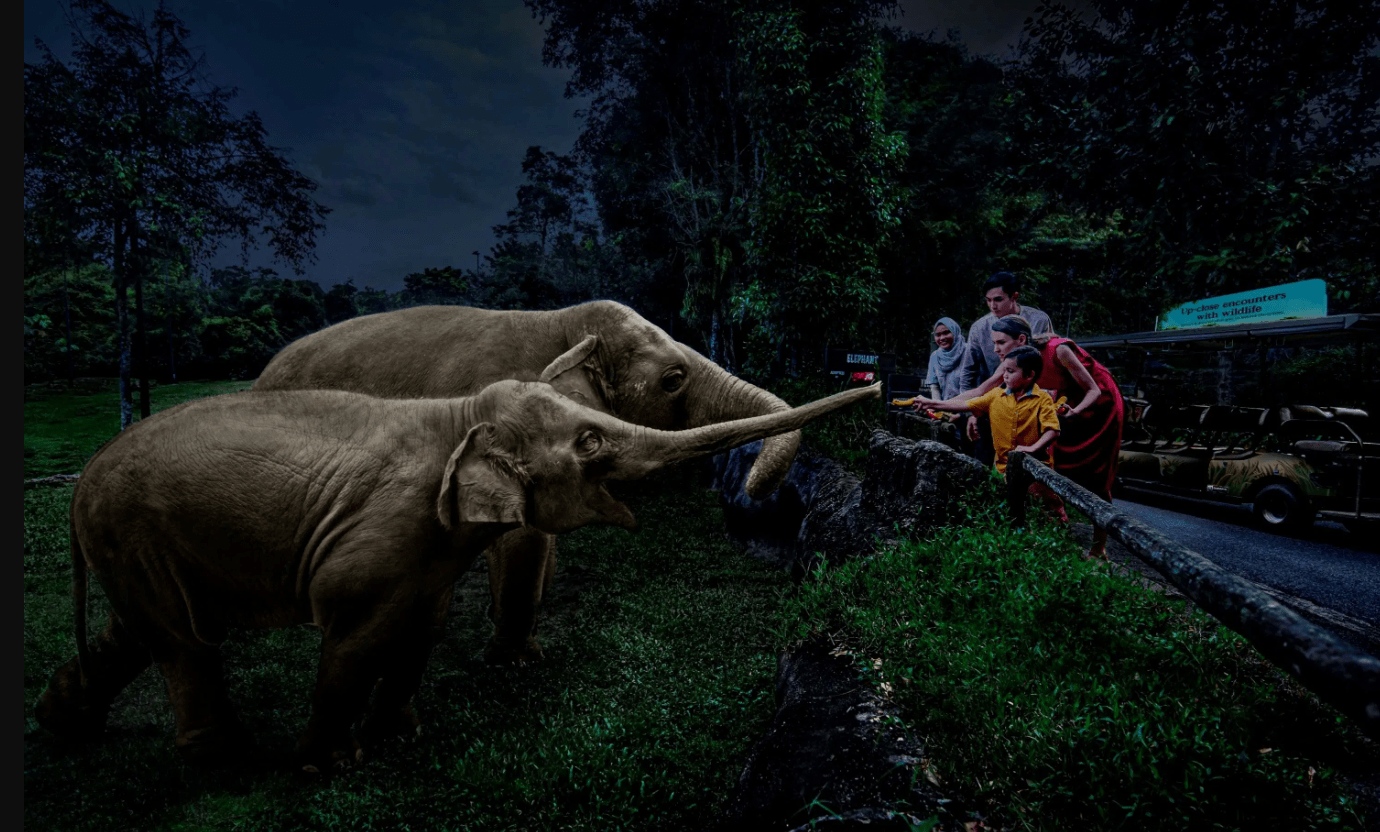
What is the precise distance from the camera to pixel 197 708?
2.66m

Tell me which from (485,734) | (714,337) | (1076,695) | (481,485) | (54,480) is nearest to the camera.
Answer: (1076,695)

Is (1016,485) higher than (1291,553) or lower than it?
higher

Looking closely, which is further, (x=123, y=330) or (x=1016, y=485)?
(x=123, y=330)

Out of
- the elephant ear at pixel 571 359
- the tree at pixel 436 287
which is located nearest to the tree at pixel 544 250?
the tree at pixel 436 287

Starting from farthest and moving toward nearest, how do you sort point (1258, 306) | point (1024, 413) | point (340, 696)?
1. point (1258, 306)
2. point (1024, 413)
3. point (340, 696)

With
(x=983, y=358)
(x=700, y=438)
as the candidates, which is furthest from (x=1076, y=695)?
(x=983, y=358)

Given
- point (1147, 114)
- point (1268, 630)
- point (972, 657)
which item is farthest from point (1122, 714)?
point (1147, 114)

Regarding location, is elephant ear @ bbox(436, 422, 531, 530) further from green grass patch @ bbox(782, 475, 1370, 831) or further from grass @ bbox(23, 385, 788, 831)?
green grass patch @ bbox(782, 475, 1370, 831)

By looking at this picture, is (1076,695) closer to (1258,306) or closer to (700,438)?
(700,438)

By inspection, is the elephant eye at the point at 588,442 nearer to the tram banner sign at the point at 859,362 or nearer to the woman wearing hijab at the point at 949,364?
the woman wearing hijab at the point at 949,364

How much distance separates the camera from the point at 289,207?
7.92 m

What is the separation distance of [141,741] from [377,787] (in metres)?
1.38

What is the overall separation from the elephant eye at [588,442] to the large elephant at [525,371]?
3.87 feet

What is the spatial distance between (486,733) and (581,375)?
2049 millimetres
